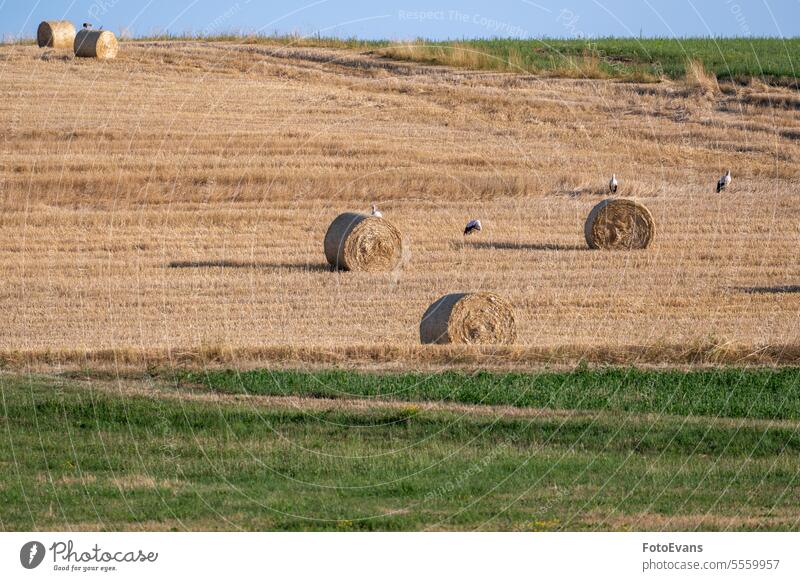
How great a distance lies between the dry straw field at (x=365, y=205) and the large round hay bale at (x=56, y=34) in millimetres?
1439

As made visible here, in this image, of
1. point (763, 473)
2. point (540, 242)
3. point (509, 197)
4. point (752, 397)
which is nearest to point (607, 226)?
point (540, 242)

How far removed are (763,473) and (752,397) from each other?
2766mm

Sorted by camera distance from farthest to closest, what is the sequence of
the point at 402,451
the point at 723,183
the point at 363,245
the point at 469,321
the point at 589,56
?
the point at 589,56, the point at 723,183, the point at 363,245, the point at 469,321, the point at 402,451

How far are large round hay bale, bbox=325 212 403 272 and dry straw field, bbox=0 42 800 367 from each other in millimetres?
393

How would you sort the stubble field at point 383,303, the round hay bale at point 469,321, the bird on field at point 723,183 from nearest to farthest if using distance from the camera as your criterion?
the stubble field at point 383,303, the round hay bale at point 469,321, the bird on field at point 723,183

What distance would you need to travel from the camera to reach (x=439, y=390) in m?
15.1

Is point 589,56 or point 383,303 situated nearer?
point 383,303

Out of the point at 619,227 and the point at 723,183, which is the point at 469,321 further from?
the point at 723,183

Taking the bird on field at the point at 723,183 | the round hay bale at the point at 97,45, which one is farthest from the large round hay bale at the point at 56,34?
the bird on field at the point at 723,183

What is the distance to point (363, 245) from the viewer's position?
2511 centimetres

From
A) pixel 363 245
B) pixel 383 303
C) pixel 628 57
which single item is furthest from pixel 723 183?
pixel 628 57

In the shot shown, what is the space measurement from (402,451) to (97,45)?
129ft

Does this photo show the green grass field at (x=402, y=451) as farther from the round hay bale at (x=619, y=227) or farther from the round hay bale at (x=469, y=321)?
the round hay bale at (x=619, y=227)

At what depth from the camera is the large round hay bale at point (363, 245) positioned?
25.0 m
